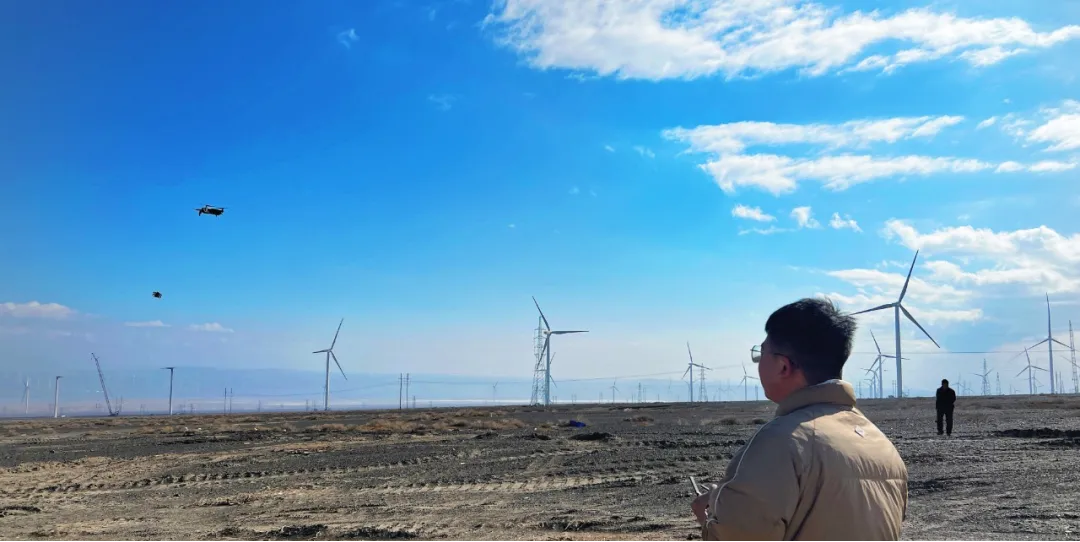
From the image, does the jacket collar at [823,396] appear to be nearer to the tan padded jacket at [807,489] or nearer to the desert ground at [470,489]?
the tan padded jacket at [807,489]

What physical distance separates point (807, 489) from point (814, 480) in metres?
0.05

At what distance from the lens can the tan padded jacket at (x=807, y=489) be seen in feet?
11.5

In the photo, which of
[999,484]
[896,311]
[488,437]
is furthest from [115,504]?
[896,311]

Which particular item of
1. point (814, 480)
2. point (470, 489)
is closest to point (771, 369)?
point (814, 480)

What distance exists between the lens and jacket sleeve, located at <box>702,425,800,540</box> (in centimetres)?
348

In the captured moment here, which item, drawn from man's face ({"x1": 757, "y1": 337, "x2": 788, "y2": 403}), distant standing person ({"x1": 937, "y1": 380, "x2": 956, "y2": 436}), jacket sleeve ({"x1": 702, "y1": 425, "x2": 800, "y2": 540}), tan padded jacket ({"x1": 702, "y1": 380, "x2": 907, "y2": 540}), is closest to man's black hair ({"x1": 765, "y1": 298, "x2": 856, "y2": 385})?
man's face ({"x1": 757, "y1": 337, "x2": 788, "y2": 403})

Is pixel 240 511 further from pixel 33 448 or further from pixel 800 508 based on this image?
pixel 33 448

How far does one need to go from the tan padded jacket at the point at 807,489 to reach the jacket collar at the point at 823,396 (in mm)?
173

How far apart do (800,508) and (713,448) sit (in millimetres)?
24051

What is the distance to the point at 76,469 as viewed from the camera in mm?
25188

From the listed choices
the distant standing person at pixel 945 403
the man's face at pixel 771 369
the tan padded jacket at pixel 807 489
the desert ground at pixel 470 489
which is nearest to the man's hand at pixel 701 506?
the tan padded jacket at pixel 807 489

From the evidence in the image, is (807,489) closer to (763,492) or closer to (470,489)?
(763,492)

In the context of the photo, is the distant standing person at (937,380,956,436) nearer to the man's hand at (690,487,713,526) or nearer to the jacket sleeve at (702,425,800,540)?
the man's hand at (690,487,713,526)

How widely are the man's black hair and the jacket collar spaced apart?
0.12 metres
